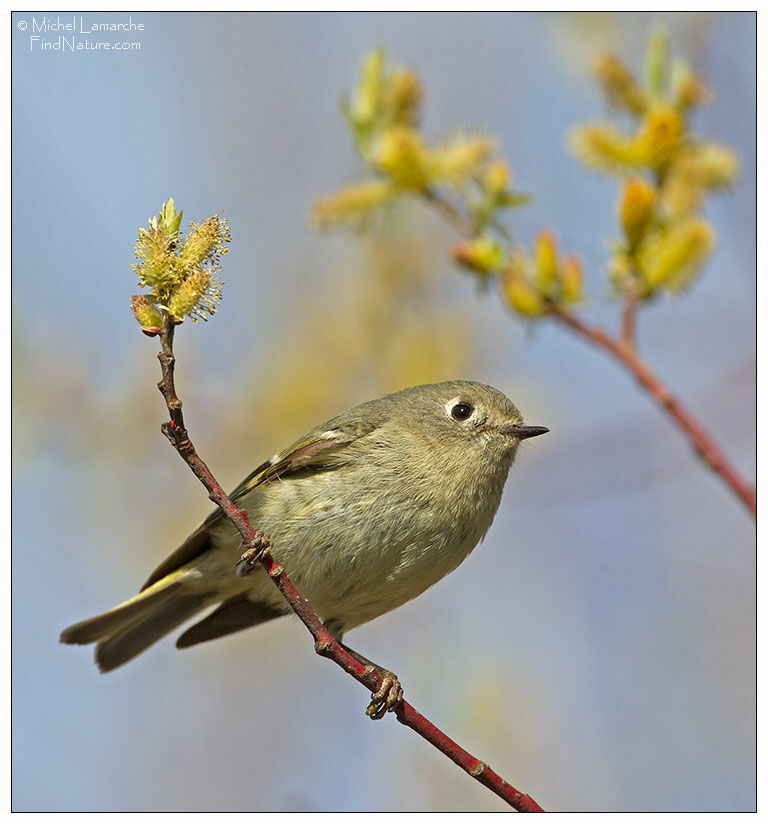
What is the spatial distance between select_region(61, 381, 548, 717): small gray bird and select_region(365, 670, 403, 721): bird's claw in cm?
27

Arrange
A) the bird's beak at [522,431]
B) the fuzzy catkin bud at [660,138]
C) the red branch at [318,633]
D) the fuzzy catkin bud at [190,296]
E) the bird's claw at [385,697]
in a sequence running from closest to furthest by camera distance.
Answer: the fuzzy catkin bud at [190,296]
the red branch at [318,633]
the fuzzy catkin bud at [660,138]
the bird's claw at [385,697]
the bird's beak at [522,431]

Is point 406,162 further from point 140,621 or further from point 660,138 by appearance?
point 140,621

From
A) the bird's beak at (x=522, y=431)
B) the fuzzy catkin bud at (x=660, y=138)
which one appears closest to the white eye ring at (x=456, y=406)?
the bird's beak at (x=522, y=431)

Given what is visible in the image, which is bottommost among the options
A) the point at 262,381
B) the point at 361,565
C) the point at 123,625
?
the point at 123,625

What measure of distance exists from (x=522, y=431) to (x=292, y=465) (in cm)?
71

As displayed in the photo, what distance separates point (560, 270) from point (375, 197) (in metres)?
0.47

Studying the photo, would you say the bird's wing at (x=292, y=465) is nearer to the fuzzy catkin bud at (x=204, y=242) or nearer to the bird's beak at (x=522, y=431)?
the bird's beak at (x=522, y=431)

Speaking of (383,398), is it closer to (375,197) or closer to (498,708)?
(375,197)

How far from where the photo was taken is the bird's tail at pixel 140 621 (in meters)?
2.96

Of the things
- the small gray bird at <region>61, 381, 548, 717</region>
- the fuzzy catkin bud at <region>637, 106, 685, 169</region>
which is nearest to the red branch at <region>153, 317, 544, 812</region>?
the small gray bird at <region>61, 381, 548, 717</region>

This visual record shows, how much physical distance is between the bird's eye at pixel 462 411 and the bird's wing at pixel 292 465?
0.26 metres

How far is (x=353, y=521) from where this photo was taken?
2609mm

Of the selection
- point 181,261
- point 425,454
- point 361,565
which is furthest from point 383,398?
point 181,261
